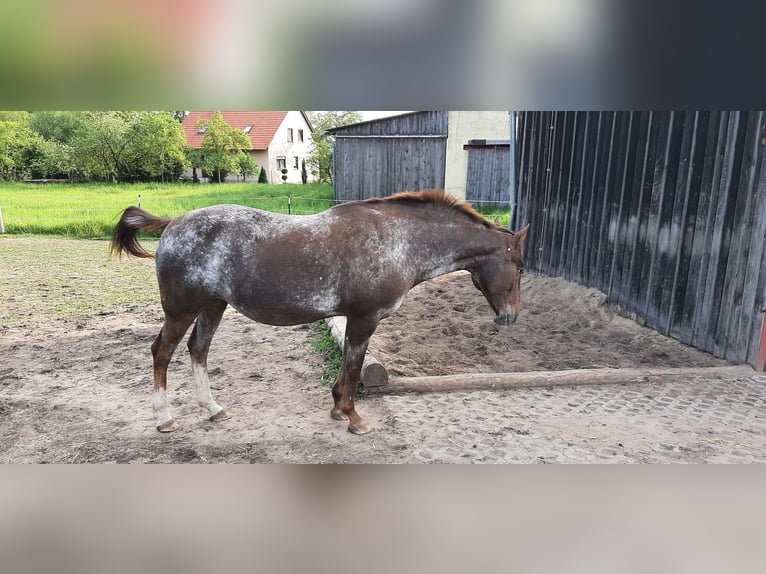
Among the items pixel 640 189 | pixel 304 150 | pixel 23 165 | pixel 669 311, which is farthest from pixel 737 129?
pixel 304 150

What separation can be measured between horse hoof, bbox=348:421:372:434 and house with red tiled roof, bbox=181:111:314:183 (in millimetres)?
9850

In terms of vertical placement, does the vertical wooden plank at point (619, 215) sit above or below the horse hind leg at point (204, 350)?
above

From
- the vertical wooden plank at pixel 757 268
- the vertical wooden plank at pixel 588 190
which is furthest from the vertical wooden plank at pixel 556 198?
the vertical wooden plank at pixel 757 268

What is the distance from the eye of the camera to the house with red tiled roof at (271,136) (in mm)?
12523

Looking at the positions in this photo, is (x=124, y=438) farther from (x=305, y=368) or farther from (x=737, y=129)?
(x=737, y=129)

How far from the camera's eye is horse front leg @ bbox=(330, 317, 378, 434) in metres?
3.55

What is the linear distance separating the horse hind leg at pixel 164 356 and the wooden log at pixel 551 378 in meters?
1.77

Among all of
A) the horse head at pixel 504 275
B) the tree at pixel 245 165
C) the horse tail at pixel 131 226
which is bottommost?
the horse head at pixel 504 275

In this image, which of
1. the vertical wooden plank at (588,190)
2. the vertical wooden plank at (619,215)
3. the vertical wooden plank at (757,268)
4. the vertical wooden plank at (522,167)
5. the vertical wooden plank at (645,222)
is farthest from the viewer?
the vertical wooden plank at (522,167)

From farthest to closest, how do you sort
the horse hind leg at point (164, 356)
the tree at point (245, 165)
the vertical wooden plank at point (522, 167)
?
1. the tree at point (245, 165)
2. the vertical wooden plank at point (522, 167)
3. the horse hind leg at point (164, 356)

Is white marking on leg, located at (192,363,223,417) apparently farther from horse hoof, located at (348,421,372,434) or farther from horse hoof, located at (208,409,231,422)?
horse hoof, located at (348,421,372,434)

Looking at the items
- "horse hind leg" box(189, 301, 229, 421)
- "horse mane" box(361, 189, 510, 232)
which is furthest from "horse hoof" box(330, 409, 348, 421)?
"horse mane" box(361, 189, 510, 232)

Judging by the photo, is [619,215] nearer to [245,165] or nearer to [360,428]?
[360,428]

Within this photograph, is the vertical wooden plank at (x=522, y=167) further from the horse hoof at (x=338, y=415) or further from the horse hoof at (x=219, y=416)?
the horse hoof at (x=219, y=416)
